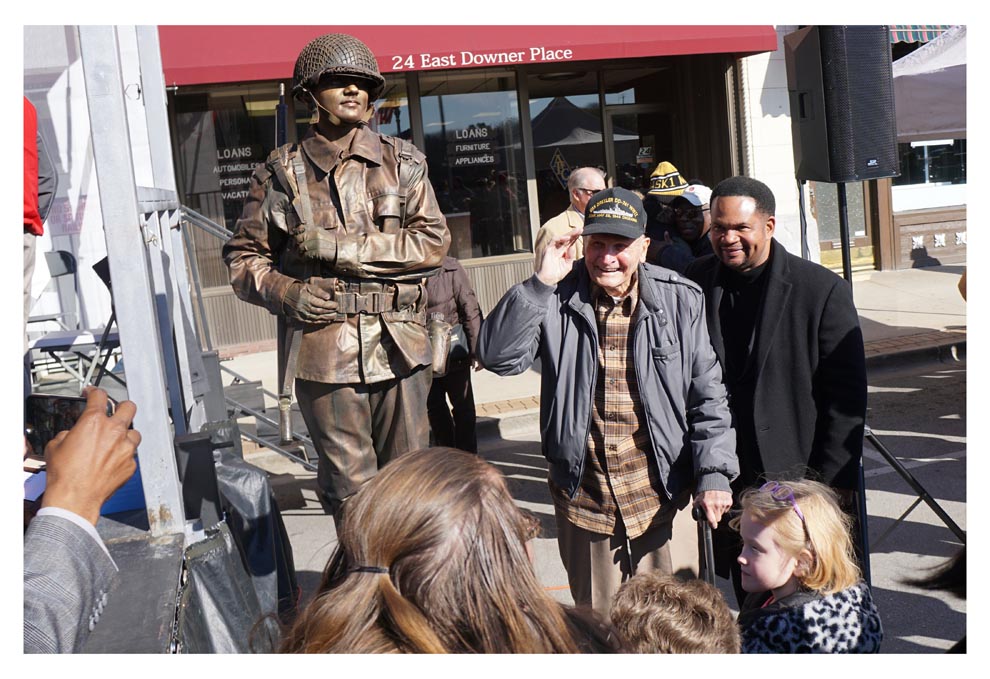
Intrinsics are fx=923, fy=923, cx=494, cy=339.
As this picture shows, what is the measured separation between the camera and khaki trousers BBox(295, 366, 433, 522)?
10.7ft

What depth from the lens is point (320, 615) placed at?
1590mm

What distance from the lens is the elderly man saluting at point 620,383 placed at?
2.87 metres

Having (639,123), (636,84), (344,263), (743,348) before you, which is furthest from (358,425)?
(636,84)

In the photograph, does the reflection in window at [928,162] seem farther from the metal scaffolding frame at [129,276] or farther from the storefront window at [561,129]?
the metal scaffolding frame at [129,276]

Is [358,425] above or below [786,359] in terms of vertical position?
below

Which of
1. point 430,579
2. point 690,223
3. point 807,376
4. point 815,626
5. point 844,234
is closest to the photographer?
point 430,579

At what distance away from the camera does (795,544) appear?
254cm

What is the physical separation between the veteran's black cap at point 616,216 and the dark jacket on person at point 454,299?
2425 mm

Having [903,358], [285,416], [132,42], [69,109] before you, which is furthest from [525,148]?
[285,416]

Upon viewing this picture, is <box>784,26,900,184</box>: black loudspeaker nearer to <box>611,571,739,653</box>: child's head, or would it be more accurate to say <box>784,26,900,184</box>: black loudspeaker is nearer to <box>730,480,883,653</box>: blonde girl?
<box>730,480,883,653</box>: blonde girl

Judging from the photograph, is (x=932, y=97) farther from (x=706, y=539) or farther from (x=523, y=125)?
(x=706, y=539)

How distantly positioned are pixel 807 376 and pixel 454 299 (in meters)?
2.66

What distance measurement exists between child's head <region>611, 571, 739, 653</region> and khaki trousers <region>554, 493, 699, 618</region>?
2.60 feet

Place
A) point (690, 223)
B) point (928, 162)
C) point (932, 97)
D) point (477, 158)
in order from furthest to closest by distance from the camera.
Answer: point (928, 162) < point (477, 158) < point (932, 97) < point (690, 223)
